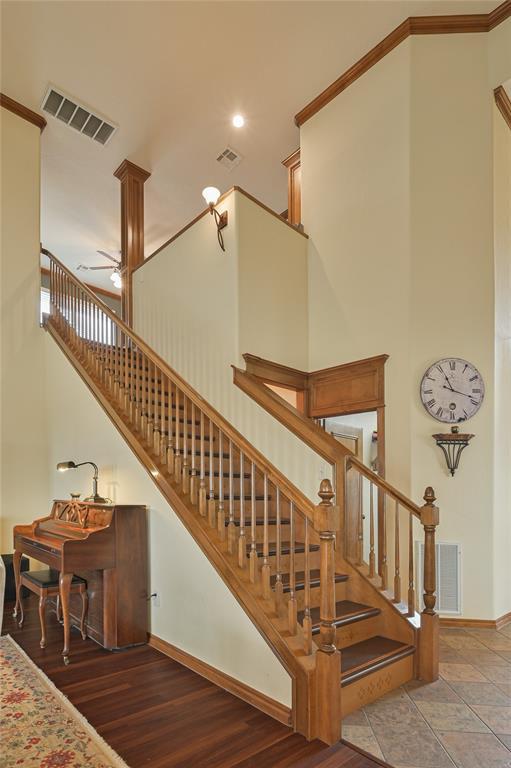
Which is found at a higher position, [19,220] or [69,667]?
[19,220]

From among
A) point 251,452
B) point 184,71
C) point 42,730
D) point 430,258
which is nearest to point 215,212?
point 184,71

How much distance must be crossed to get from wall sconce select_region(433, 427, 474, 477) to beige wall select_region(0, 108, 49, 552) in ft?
14.6

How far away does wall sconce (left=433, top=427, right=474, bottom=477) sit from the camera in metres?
4.38

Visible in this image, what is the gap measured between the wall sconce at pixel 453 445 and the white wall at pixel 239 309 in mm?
1265

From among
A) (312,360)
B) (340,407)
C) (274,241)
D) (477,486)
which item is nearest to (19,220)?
(274,241)

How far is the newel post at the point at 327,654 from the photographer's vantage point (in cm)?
247

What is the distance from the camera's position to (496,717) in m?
2.71

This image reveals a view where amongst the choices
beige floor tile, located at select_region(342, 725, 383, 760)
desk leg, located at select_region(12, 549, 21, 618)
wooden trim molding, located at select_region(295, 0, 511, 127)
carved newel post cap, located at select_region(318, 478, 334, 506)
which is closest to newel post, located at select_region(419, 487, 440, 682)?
beige floor tile, located at select_region(342, 725, 383, 760)

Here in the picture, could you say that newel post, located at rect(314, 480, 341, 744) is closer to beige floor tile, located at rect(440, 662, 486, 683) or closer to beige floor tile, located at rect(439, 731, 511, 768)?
beige floor tile, located at rect(439, 731, 511, 768)

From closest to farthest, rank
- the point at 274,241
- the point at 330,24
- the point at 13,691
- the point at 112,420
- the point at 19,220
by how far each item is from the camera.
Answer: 1. the point at 13,691
2. the point at 112,420
3. the point at 330,24
4. the point at 274,241
5. the point at 19,220

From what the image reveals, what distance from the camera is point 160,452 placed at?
3924 mm

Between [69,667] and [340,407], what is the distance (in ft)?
11.1

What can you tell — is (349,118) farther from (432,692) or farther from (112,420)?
(432,692)

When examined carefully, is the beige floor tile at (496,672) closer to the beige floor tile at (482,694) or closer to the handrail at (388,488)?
the beige floor tile at (482,694)
